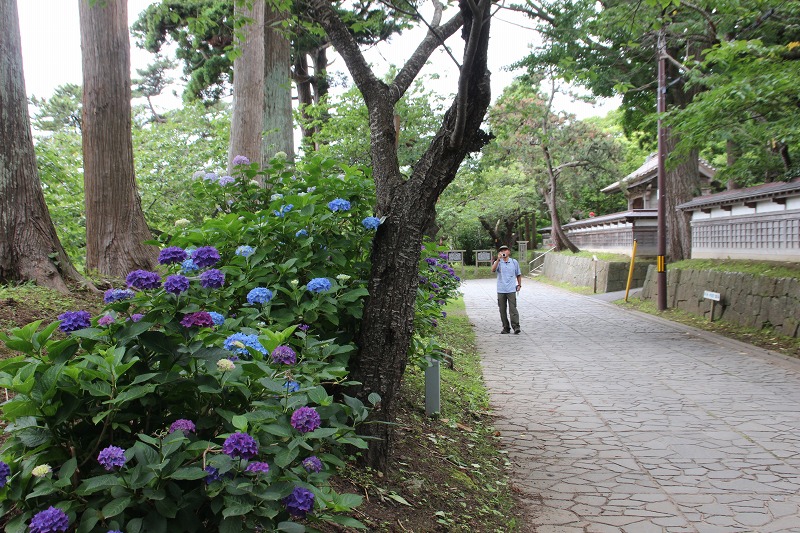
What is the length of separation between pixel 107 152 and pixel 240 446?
262 inches

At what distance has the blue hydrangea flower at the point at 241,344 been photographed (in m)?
2.27

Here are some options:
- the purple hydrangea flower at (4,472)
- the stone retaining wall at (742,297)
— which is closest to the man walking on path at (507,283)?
the stone retaining wall at (742,297)

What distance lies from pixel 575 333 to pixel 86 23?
1040 centimetres

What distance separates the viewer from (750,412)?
21.9 feet

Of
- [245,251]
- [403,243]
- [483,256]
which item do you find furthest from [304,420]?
[483,256]

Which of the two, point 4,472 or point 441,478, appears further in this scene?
point 441,478

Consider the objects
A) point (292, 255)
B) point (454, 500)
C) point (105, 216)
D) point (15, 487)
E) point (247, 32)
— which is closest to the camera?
point (15, 487)

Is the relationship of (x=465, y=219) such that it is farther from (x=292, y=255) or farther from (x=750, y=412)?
(x=292, y=255)

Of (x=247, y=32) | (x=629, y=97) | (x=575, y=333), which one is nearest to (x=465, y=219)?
(x=629, y=97)

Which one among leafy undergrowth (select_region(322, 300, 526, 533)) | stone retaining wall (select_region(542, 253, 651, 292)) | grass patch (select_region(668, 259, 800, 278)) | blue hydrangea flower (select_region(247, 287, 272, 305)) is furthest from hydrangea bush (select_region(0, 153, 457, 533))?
stone retaining wall (select_region(542, 253, 651, 292))

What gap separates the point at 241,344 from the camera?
224 cm

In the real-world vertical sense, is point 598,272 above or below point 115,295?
below

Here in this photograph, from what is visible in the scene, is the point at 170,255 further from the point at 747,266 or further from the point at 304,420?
the point at 747,266

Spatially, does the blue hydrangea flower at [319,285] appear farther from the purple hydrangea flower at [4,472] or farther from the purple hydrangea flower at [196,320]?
the purple hydrangea flower at [4,472]
